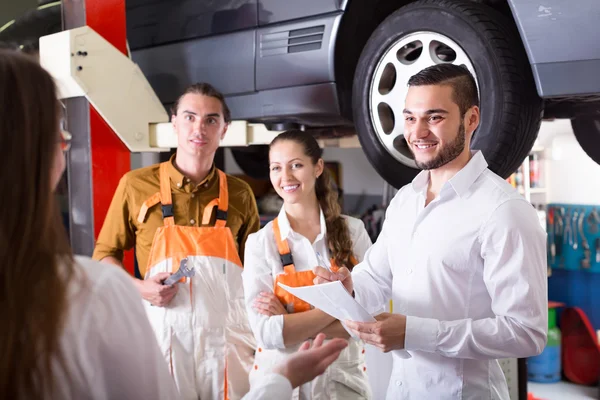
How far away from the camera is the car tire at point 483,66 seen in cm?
191

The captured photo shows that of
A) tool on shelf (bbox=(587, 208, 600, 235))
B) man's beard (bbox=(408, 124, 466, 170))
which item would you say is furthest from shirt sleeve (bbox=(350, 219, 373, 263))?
tool on shelf (bbox=(587, 208, 600, 235))

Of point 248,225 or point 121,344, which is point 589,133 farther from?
point 121,344

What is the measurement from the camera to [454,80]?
1521mm

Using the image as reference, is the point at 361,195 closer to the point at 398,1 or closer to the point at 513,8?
the point at 398,1

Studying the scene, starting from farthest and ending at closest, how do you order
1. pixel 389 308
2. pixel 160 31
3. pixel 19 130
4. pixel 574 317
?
pixel 574 317 < pixel 160 31 < pixel 389 308 < pixel 19 130

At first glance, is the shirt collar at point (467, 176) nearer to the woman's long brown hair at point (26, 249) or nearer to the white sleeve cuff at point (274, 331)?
the white sleeve cuff at point (274, 331)

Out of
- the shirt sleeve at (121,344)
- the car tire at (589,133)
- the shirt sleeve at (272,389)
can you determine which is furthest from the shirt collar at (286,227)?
the car tire at (589,133)

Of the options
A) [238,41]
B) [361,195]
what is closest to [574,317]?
[361,195]

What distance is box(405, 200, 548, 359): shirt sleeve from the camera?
1.34m

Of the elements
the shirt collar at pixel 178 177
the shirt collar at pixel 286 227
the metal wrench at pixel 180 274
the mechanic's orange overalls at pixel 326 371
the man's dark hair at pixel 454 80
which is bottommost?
the mechanic's orange overalls at pixel 326 371

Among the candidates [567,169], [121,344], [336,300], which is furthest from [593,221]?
[121,344]

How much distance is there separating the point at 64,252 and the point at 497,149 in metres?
1.39

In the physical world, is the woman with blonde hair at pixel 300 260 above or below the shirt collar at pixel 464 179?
below

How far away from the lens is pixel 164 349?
2.06 m
